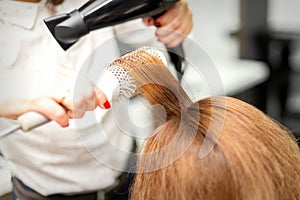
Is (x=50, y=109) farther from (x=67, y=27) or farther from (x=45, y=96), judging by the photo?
(x=67, y=27)

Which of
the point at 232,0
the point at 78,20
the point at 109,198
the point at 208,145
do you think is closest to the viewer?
the point at 208,145

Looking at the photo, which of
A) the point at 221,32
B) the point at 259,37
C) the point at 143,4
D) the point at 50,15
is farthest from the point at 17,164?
the point at 259,37

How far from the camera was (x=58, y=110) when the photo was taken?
34.9 inches

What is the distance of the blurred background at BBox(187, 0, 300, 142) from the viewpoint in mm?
1695

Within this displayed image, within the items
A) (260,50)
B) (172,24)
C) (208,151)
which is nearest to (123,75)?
(208,151)

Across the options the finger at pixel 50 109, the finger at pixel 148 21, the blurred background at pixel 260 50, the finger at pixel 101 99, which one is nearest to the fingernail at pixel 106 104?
the finger at pixel 101 99

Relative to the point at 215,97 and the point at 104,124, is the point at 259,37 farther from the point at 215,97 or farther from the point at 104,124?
the point at 215,97

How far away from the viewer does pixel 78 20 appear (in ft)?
2.78

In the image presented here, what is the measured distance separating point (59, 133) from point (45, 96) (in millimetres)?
92

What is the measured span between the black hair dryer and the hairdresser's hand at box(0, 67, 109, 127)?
0.26 feet

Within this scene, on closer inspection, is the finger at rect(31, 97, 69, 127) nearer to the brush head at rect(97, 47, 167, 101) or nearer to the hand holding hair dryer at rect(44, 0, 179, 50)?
the hand holding hair dryer at rect(44, 0, 179, 50)

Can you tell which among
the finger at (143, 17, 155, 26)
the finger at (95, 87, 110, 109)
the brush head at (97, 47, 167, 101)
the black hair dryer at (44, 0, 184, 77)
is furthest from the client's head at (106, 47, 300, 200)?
the finger at (143, 17, 155, 26)

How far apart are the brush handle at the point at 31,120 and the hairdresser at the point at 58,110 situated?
12mm

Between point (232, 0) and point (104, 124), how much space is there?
98cm
